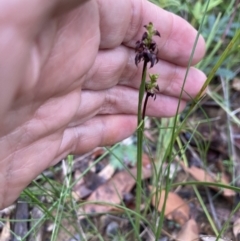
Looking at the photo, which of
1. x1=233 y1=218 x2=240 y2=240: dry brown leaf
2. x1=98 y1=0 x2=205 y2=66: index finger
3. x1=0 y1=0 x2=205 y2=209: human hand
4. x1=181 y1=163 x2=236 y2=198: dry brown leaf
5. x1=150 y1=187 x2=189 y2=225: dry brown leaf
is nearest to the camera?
x1=0 y1=0 x2=205 y2=209: human hand

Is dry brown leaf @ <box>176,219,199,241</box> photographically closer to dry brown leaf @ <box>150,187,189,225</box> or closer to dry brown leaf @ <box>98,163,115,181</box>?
dry brown leaf @ <box>150,187,189,225</box>

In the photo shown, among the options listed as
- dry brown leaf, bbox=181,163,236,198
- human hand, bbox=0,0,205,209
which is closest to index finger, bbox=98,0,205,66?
human hand, bbox=0,0,205,209

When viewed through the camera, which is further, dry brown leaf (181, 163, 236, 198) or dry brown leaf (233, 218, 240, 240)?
dry brown leaf (181, 163, 236, 198)

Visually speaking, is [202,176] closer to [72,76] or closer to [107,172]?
[107,172]

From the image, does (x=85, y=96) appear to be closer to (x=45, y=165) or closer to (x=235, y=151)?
(x=45, y=165)

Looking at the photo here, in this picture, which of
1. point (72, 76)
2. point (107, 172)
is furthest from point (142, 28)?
point (107, 172)

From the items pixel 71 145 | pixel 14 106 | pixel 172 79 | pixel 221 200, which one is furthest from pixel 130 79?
pixel 221 200
